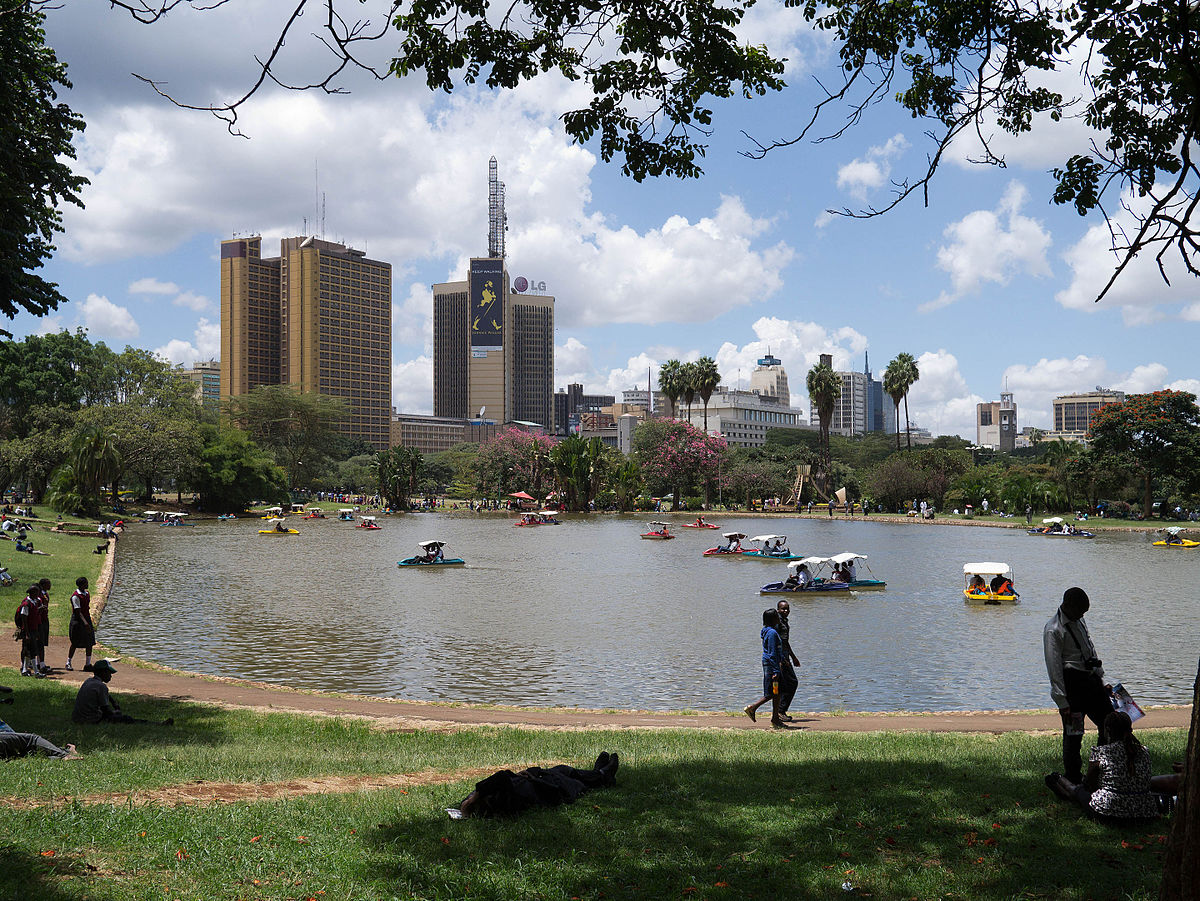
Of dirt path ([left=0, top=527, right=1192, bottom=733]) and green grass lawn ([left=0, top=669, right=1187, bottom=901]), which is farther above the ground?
green grass lawn ([left=0, top=669, right=1187, bottom=901])

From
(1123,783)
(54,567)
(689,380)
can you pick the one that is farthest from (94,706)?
(689,380)

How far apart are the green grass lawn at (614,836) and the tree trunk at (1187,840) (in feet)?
3.16

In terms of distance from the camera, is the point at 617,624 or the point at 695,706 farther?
the point at 617,624

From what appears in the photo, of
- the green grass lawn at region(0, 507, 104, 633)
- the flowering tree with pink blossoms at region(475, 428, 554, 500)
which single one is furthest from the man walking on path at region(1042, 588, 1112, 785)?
the flowering tree with pink blossoms at region(475, 428, 554, 500)

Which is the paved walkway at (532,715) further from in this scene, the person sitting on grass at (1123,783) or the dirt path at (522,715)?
the person sitting on grass at (1123,783)

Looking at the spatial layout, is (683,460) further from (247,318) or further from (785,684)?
(247,318)

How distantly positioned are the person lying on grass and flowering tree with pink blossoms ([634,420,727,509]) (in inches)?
3341

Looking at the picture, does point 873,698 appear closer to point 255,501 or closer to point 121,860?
point 121,860

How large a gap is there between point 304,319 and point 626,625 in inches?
6751

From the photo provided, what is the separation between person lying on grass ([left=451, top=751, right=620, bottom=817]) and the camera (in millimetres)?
6668

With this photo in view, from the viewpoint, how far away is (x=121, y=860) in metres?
5.48

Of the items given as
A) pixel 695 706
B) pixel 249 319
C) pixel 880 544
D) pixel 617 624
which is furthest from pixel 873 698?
pixel 249 319

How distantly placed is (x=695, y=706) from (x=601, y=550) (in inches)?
1299

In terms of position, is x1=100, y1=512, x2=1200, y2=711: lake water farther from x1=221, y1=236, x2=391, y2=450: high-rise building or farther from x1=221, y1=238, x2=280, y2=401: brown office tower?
x1=221, y1=238, x2=280, y2=401: brown office tower
